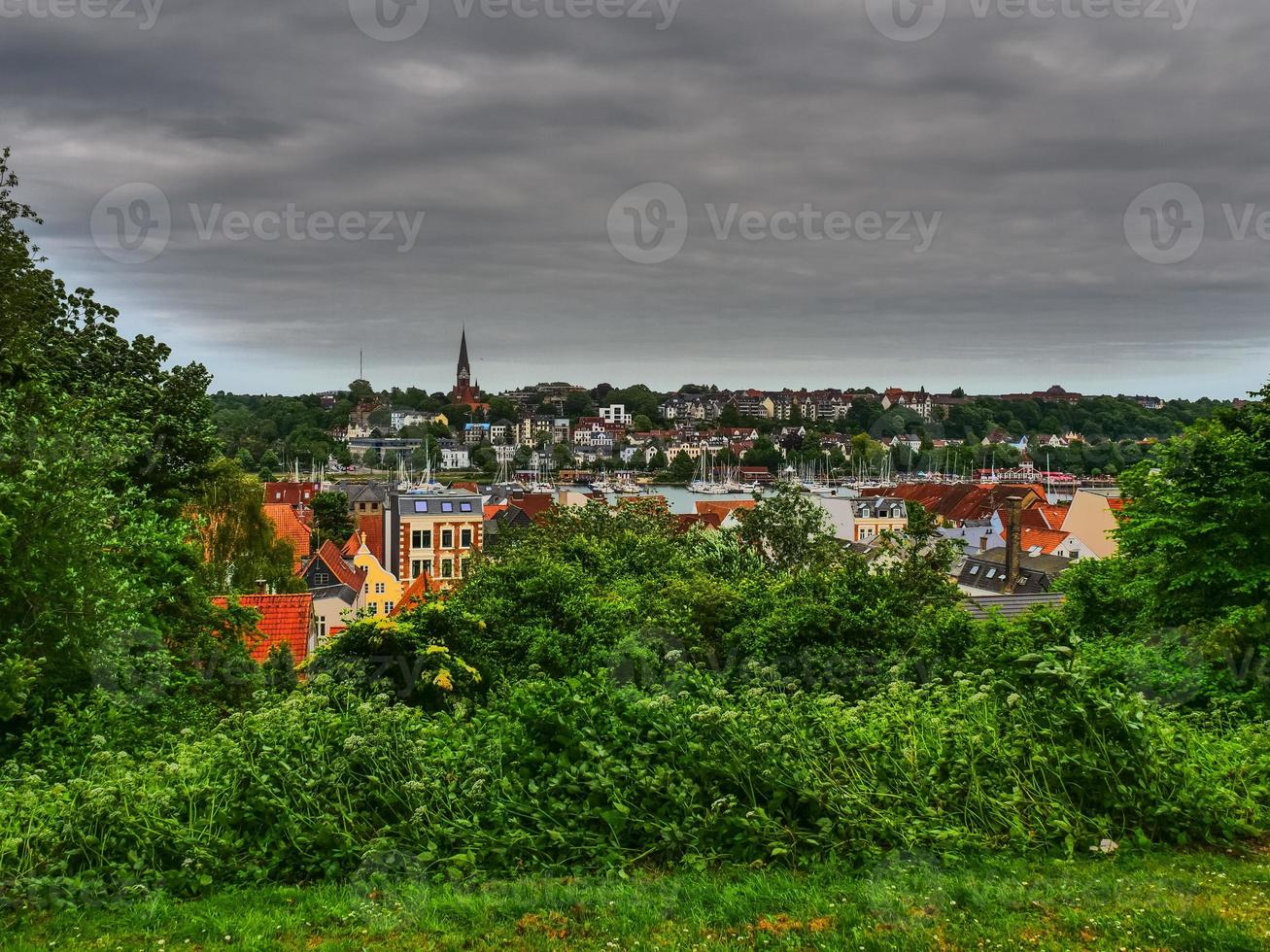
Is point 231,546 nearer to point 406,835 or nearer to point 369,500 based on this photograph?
point 406,835

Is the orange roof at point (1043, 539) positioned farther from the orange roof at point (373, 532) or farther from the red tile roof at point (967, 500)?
the orange roof at point (373, 532)

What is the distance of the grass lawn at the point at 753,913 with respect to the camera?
486 centimetres

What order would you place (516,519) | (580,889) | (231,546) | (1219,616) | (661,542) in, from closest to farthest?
1. (580,889)
2. (1219,616)
3. (661,542)
4. (231,546)
5. (516,519)

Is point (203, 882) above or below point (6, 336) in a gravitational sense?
below

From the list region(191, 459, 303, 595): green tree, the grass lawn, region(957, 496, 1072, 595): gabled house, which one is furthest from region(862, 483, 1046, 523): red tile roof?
the grass lawn

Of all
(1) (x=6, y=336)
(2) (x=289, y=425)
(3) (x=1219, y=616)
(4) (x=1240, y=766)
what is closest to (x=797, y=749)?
(4) (x=1240, y=766)

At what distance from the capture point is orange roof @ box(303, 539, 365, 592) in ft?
133

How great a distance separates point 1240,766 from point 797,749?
3.28 metres

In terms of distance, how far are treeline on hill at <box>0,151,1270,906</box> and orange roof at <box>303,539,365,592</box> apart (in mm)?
25413

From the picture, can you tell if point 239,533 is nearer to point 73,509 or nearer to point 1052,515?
point 73,509

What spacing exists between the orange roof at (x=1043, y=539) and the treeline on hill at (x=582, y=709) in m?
36.1

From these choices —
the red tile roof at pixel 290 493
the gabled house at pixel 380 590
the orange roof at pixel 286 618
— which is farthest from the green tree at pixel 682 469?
the orange roof at pixel 286 618

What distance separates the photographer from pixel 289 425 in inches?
6225

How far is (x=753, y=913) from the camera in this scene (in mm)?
5180
